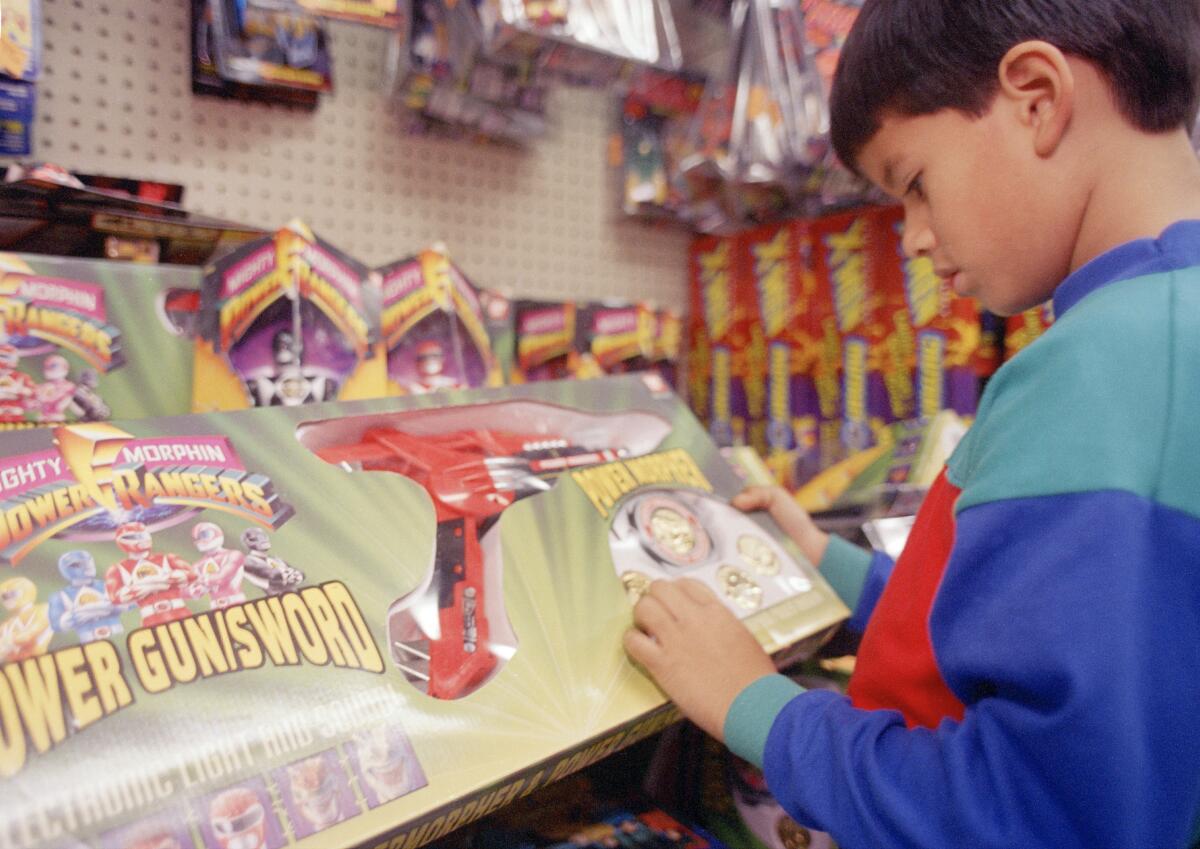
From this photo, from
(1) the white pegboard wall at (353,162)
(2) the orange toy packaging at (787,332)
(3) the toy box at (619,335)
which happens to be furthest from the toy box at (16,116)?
(2) the orange toy packaging at (787,332)

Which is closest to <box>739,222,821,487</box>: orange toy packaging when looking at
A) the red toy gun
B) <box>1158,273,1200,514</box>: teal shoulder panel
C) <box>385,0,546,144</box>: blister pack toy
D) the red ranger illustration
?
<box>385,0,546,144</box>: blister pack toy

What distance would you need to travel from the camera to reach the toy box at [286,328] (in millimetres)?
A: 797

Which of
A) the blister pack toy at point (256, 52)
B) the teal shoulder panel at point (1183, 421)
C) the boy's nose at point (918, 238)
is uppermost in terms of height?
the blister pack toy at point (256, 52)

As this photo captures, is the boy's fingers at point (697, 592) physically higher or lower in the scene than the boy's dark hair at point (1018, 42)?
lower

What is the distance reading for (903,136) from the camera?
0.62 metres

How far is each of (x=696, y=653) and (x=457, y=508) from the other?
22 cm

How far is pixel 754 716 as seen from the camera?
0.58 metres

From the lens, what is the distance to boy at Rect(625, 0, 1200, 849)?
0.42 metres

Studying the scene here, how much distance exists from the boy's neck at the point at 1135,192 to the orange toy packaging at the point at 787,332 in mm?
930

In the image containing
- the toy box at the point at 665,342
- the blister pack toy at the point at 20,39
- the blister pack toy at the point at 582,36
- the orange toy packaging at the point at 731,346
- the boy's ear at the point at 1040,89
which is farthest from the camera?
the orange toy packaging at the point at 731,346

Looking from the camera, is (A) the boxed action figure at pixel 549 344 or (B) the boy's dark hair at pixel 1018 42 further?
(A) the boxed action figure at pixel 549 344

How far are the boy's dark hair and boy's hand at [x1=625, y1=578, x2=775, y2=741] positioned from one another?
0.41 metres

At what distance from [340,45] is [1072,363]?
1.13 m

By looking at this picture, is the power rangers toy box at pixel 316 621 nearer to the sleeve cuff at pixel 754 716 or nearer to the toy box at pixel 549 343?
the sleeve cuff at pixel 754 716
